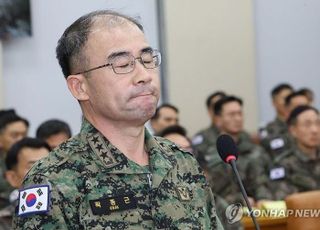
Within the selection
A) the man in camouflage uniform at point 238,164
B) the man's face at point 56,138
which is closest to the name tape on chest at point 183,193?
the man in camouflage uniform at point 238,164

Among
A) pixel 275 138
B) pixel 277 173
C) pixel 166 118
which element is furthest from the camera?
pixel 275 138

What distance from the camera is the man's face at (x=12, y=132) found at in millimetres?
4840

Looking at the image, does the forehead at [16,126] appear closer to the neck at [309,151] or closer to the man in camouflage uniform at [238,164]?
the man in camouflage uniform at [238,164]

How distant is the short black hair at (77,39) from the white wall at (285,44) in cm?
496

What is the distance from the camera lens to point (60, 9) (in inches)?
224

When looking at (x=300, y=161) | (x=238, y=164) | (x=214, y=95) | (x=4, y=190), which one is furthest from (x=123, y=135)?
(x=214, y=95)

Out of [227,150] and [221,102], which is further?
[221,102]

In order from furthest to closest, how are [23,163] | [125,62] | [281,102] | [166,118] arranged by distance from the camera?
[281,102] < [166,118] < [23,163] < [125,62]

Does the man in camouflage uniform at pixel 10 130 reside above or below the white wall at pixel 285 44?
below

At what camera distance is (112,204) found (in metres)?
1.50

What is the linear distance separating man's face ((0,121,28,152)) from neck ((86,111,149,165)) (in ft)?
10.9

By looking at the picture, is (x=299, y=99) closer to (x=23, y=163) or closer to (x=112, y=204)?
(x=23, y=163)

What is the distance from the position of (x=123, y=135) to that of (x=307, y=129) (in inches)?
141

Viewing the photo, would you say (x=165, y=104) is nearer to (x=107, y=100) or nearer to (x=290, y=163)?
(x=290, y=163)
